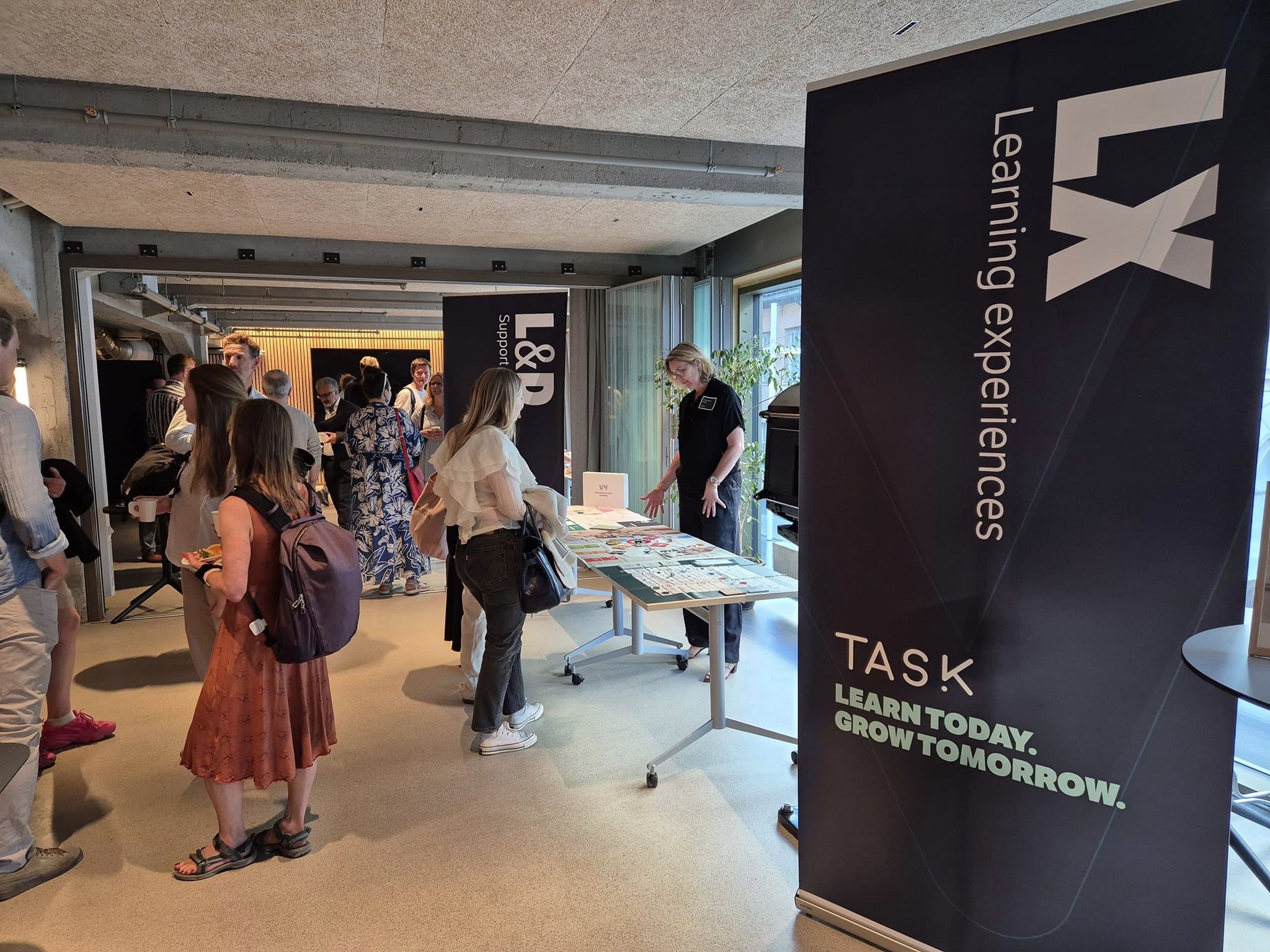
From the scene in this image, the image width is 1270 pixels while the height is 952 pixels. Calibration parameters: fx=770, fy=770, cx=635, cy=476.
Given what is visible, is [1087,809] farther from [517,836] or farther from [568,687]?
[568,687]

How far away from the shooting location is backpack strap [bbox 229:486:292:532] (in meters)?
2.18

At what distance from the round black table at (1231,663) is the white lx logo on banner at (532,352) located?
330 cm

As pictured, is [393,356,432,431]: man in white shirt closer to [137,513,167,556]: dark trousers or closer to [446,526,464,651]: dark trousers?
[137,513,167,556]: dark trousers

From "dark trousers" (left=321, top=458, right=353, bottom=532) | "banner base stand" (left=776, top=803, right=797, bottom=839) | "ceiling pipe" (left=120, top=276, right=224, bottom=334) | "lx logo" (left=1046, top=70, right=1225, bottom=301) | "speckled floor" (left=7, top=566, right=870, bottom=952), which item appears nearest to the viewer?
"lx logo" (left=1046, top=70, right=1225, bottom=301)

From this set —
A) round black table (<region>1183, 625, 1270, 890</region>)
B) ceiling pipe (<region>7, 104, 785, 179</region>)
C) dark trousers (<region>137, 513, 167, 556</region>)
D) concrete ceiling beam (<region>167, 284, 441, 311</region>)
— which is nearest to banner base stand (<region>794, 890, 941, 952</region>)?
round black table (<region>1183, 625, 1270, 890</region>)

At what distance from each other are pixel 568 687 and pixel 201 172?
3168 millimetres

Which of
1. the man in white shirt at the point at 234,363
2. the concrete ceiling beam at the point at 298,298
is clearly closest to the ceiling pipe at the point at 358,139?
the man in white shirt at the point at 234,363

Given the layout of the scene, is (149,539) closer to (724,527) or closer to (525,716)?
(525,716)

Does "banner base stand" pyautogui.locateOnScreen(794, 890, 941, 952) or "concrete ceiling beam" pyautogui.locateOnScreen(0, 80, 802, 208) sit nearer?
"banner base stand" pyautogui.locateOnScreen(794, 890, 941, 952)

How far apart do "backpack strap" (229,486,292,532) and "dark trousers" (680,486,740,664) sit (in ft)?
6.99

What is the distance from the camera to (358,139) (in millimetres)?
→ 3236

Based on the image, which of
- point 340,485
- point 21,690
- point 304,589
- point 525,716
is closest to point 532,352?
point 525,716

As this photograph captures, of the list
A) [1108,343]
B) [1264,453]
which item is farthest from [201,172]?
[1264,453]

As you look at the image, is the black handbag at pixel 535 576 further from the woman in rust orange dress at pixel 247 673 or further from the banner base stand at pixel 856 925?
the banner base stand at pixel 856 925
